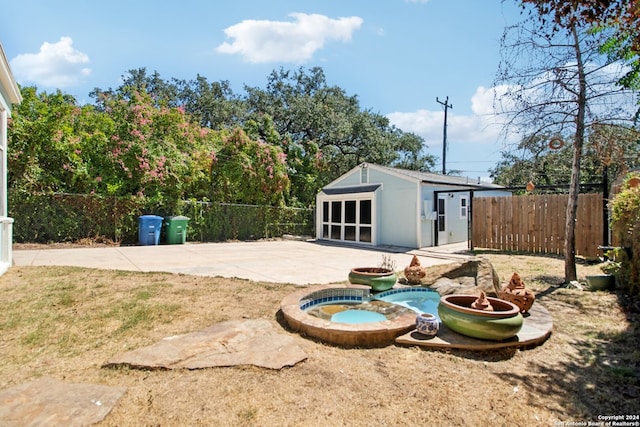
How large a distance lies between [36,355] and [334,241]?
13.1 meters

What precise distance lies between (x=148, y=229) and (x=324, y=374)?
1207 cm

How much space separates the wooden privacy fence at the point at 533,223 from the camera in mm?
9695

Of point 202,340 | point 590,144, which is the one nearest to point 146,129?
point 202,340

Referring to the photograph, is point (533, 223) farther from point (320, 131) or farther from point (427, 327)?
point (320, 131)

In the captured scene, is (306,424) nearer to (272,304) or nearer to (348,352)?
(348,352)

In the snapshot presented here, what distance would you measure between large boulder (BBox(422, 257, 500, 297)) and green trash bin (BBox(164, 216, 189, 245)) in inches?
411

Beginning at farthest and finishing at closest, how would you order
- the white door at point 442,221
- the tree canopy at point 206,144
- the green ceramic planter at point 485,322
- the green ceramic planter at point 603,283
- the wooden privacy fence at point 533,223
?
1. the white door at point 442,221
2. the tree canopy at point 206,144
3. the wooden privacy fence at point 533,223
4. the green ceramic planter at point 603,283
5. the green ceramic planter at point 485,322

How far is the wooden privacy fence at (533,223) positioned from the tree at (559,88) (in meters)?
4.19

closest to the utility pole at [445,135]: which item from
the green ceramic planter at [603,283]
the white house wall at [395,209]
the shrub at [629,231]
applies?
the white house wall at [395,209]

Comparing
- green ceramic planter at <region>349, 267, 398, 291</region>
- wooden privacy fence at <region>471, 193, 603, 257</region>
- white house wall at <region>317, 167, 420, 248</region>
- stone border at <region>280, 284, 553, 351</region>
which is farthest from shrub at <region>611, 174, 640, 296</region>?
white house wall at <region>317, 167, 420, 248</region>

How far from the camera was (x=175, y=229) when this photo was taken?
13750 millimetres

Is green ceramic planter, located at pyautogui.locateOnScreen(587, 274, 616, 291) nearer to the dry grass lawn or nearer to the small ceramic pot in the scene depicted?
the dry grass lawn

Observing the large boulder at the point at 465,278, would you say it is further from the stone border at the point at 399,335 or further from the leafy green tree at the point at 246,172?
the leafy green tree at the point at 246,172

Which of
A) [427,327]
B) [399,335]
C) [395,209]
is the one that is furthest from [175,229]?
[427,327]
